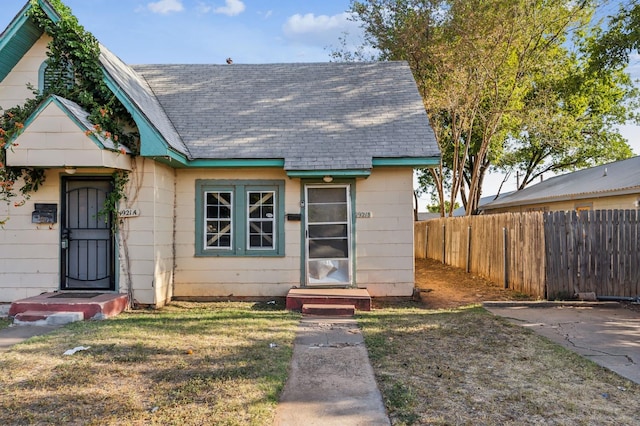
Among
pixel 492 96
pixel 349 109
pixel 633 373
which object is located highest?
pixel 492 96

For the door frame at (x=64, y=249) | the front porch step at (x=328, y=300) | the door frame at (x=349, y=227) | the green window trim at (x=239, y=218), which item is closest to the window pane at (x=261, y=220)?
the green window trim at (x=239, y=218)

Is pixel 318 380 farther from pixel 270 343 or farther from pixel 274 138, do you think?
pixel 274 138

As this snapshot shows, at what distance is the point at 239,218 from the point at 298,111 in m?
3.03

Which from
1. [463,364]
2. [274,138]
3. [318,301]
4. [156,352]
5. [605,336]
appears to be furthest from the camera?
[274,138]

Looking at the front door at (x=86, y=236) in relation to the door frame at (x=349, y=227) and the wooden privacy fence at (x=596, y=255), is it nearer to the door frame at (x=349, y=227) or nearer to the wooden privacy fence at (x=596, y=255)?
the door frame at (x=349, y=227)

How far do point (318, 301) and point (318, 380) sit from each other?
3.79 m

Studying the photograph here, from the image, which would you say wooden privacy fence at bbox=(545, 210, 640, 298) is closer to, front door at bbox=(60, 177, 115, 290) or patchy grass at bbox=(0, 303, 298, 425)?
patchy grass at bbox=(0, 303, 298, 425)

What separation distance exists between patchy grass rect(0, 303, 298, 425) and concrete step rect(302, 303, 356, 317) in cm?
92

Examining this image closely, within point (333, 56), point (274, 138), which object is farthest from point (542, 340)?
point (333, 56)

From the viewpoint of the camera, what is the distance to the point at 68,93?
8.23m

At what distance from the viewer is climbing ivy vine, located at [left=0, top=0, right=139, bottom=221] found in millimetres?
7922

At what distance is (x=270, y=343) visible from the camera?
19.2 feet

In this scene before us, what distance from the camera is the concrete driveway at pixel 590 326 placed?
5269 mm

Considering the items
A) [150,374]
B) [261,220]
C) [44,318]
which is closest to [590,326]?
[261,220]
